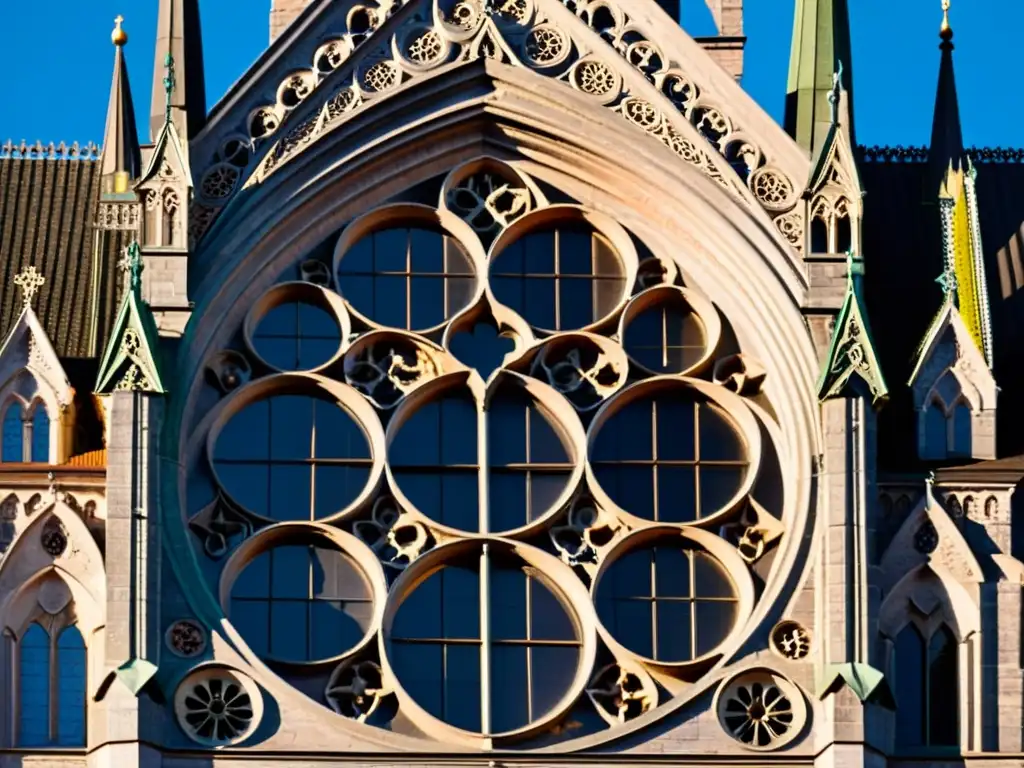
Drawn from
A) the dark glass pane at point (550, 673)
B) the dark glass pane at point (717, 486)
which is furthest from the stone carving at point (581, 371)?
the dark glass pane at point (550, 673)

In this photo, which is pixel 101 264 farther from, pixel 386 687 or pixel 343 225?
pixel 386 687

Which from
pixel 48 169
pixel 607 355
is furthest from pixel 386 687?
pixel 48 169

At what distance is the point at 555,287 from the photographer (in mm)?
41250

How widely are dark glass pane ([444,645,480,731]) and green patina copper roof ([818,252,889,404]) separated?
4436mm

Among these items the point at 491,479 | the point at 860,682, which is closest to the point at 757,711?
the point at 860,682

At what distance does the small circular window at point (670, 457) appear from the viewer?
132 ft

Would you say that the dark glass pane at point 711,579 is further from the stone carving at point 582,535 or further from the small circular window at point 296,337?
the small circular window at point 296,337

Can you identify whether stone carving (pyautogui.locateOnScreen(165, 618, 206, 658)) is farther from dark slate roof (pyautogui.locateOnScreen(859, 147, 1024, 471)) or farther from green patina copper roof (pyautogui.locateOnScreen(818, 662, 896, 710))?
dark slate roof (pyautogui.locateOnScreen(859, 147, 1024, 471))

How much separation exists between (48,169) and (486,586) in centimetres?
901

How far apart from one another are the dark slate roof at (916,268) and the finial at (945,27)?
5.16ft

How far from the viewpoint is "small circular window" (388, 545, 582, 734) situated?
39.5 metres

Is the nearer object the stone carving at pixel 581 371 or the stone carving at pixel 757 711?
the stone carving at pixel 757 711

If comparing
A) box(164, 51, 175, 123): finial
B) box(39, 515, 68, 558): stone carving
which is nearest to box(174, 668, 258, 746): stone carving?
box(39, 515, 68, 558): stone carving

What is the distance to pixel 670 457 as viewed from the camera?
133ft
